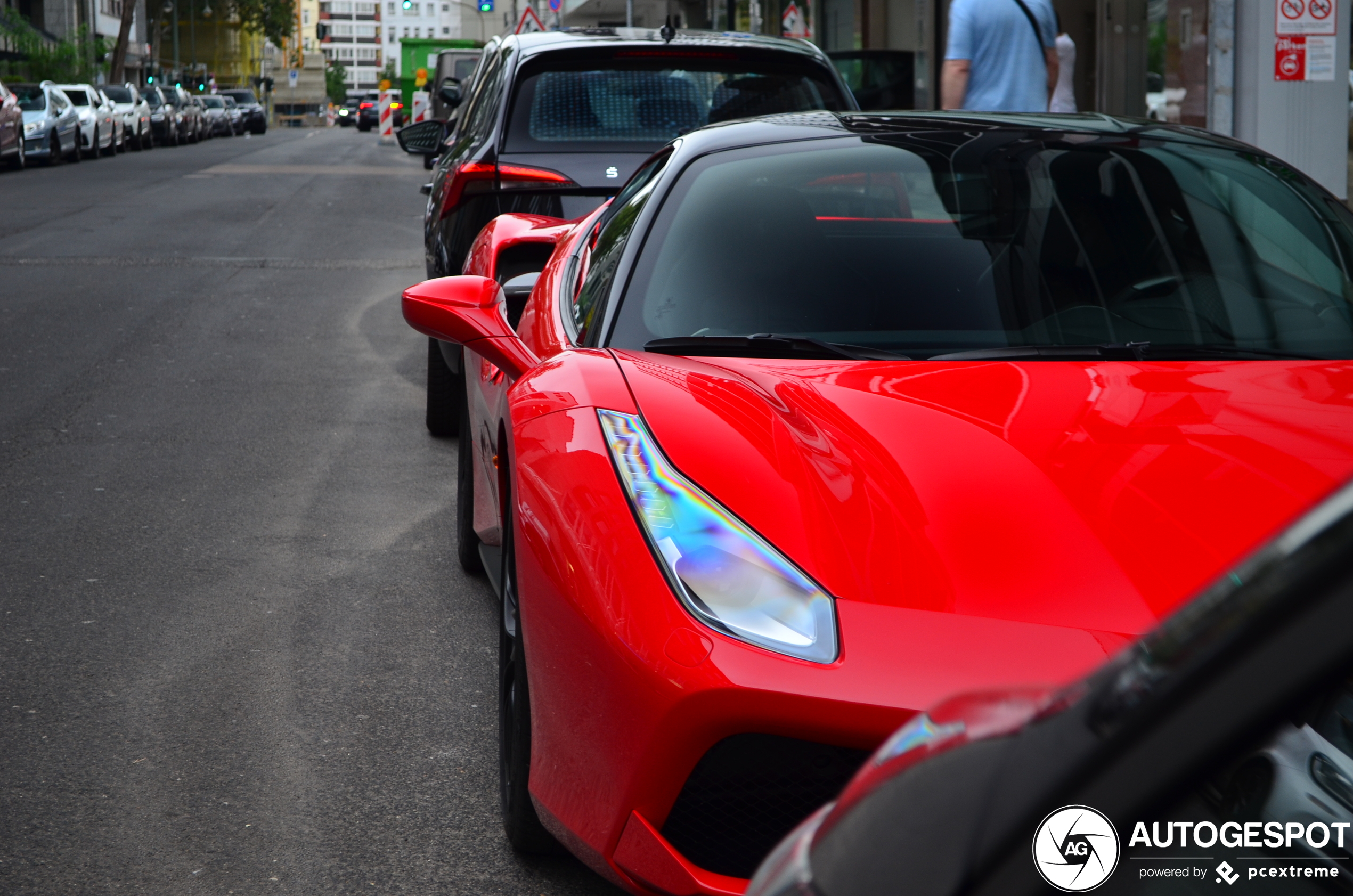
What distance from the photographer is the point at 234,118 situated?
6394 centimetres

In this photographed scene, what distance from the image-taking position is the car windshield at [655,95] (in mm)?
6207

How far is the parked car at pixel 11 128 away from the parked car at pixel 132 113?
10855mm

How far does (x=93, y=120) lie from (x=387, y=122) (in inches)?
392

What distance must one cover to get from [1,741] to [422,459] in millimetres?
2817

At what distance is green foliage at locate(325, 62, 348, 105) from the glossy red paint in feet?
536

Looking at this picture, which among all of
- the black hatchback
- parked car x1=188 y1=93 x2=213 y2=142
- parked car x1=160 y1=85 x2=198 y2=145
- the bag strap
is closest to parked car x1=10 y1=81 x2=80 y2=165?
parked car x1=160 y1=85 x2=198 y2=145

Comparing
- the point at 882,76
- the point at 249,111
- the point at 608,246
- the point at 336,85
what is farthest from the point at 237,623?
the point at 336,85

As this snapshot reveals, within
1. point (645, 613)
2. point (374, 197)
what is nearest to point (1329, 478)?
point (645, 613)

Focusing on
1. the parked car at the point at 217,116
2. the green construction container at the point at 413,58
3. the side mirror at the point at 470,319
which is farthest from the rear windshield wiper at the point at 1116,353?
the parked car at the point at 217,116

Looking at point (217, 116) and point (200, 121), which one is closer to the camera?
point (200, 121)

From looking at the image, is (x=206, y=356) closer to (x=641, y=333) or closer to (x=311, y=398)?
(x=311, y=398)

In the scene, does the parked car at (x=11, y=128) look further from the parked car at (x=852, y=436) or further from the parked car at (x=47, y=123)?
the parked car at (x=852, y=436)

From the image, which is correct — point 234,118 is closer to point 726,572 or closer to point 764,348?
point 764,348

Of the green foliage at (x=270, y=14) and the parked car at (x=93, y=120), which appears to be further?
the green foliage at (x=270, y=14)
